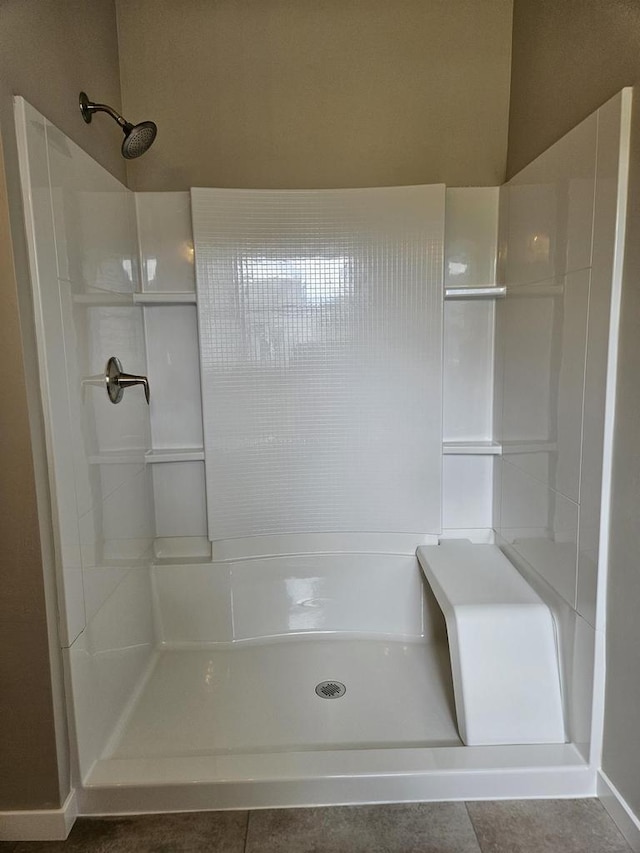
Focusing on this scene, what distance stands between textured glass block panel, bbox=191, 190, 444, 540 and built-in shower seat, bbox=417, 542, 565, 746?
558mm

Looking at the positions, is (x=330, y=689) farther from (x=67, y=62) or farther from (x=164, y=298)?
(x=67, y=62)

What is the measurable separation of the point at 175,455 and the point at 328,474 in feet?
1.96

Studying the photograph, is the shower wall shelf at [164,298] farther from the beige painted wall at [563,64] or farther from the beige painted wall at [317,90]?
the beige painted wall at [563,64]

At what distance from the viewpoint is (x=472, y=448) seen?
218cm

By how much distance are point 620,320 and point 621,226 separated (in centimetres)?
22

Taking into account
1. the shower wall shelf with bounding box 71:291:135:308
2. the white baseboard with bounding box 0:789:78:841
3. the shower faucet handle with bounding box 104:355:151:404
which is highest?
the shower wall shelf with bounding box 71:291:135:308

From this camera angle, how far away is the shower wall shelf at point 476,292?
2.07 meters

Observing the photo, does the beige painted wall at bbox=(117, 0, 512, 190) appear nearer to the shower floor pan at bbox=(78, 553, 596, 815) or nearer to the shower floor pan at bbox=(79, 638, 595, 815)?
the shower floor pan at bbox=(78, 553, 596, 815)

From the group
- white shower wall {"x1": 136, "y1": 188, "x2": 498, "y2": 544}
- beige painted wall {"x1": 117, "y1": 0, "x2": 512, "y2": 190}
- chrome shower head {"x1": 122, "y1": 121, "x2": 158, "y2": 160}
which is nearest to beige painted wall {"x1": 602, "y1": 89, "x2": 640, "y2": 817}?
white shower wall {"x1": 136, "y1": 188, "x2": 498, "y2": 544}

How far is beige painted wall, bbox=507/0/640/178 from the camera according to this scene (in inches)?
53.8

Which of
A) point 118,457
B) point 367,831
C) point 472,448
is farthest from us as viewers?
point 472,448

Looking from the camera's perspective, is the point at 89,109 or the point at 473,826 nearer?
the point at 473,826

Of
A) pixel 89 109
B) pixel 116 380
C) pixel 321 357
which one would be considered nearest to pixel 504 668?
pixel 321 357

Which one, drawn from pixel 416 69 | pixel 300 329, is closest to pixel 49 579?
pixel 300 329
